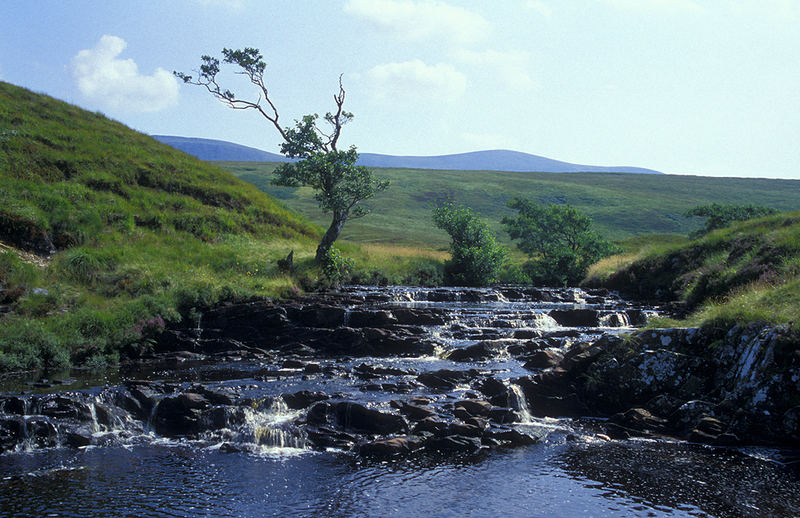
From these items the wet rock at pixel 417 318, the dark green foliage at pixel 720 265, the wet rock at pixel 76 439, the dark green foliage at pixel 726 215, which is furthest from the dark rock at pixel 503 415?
the dark green foliage at pixel 726 215

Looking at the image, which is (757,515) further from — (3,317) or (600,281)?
(600,281)

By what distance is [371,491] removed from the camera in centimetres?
1043

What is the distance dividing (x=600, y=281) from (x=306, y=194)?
107 m

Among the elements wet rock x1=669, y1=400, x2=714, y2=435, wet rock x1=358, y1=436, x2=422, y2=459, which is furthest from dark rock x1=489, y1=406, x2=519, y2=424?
wet rock x1=669, y1=400, x2=714, y2=435

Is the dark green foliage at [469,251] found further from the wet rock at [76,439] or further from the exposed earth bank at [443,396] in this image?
the wet rock at [76,439]

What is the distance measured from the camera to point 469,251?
43.2 meters

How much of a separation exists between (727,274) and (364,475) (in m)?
23.2

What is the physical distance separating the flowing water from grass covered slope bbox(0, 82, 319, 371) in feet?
15.8

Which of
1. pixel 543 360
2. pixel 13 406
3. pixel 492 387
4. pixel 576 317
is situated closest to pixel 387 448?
pixel 492 387

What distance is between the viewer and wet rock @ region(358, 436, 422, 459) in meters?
12.3

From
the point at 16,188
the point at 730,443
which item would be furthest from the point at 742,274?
the point at 16,188

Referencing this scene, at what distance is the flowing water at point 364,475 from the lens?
977 centimetres

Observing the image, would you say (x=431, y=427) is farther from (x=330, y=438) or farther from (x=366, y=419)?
(x=330, y=438)

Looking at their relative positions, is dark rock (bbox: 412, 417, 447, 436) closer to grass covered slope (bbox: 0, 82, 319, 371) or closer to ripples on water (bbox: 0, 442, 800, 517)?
ripples on water (bbox: 0, 442, 800, 517)
